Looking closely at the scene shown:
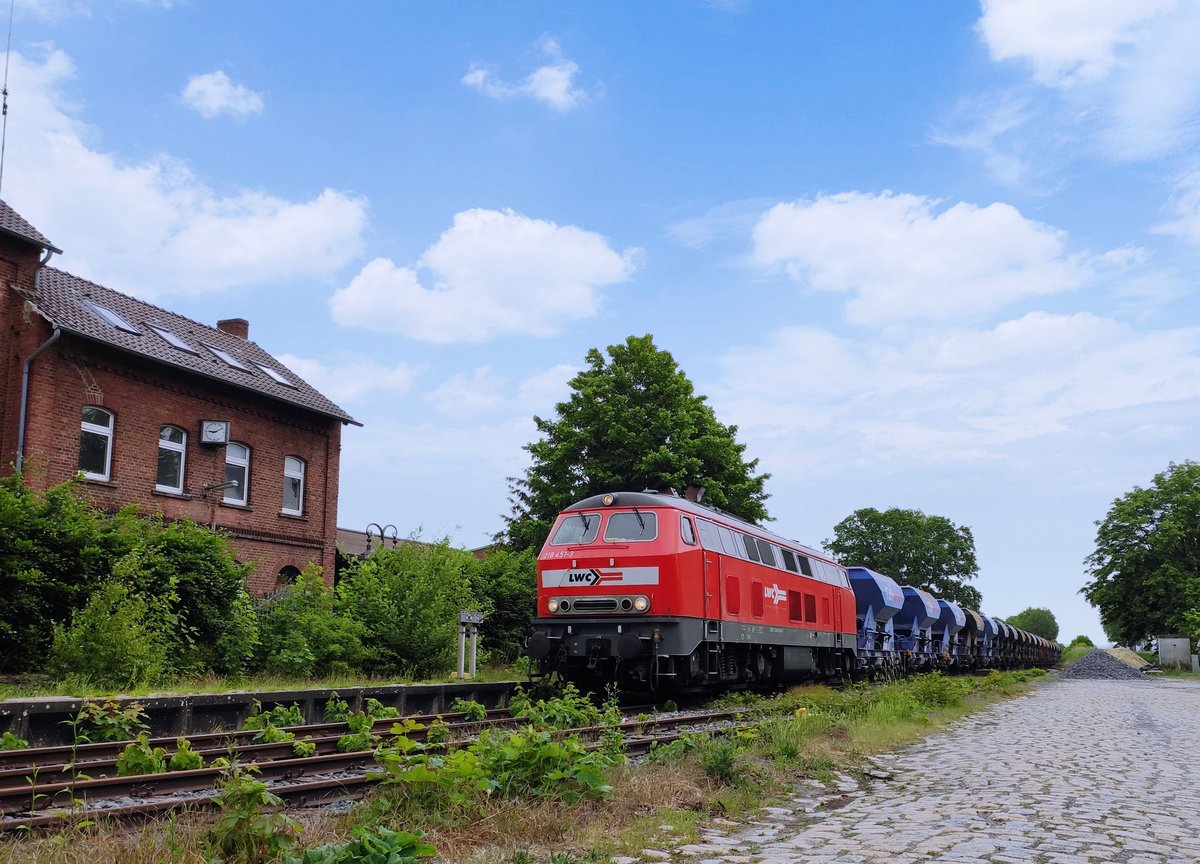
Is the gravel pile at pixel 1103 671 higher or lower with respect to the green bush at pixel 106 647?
lower

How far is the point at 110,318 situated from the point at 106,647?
11203mm

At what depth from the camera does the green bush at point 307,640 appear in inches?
635

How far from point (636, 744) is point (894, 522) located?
69.0 m

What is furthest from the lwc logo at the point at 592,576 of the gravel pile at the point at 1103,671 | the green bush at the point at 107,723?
the gravel pile at the point at 1103,671

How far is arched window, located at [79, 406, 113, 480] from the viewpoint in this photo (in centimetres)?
2038

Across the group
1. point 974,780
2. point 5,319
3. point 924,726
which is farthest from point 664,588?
point 5,319

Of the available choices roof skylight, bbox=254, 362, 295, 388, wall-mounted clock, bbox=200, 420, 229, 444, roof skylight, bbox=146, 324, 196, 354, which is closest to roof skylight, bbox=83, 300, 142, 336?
roof skylight, bbox=146, 324, 196, 354

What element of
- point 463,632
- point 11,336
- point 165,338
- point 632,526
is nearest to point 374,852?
point 632,526

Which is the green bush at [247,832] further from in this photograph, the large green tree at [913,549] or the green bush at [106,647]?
the large green tree at [913,549]

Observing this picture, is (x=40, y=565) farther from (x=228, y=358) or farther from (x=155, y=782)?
(x=228, y=358)

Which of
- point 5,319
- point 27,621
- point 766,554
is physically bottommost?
point 27,621

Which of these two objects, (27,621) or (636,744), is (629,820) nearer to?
(636,744)

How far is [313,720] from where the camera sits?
1261 cm

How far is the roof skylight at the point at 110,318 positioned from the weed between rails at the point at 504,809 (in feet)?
53.5
